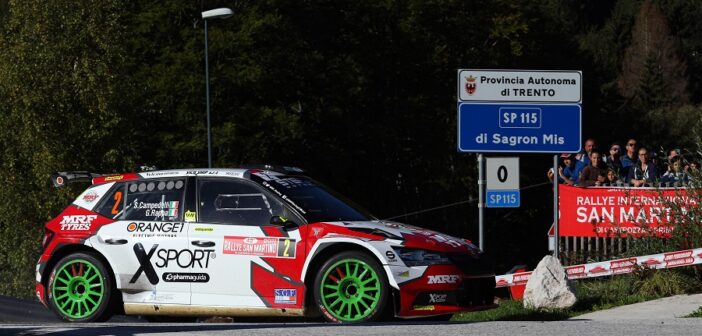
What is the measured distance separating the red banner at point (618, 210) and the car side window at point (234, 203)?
6461 millimetres

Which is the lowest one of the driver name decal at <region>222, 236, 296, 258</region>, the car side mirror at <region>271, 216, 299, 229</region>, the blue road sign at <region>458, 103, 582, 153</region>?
the driver name decal at <region>222, 236, 296, 258</region>

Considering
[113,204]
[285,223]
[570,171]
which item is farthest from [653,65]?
[285,223]

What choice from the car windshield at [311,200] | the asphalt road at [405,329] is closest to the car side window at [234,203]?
the car windshield at [311,200]

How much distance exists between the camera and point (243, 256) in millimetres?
13266

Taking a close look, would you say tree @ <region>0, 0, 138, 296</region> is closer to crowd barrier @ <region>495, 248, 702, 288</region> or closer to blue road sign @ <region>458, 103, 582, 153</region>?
blue road sign @ <region>458, 103, 582, 153</region>

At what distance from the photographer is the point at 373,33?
54281 millimetres

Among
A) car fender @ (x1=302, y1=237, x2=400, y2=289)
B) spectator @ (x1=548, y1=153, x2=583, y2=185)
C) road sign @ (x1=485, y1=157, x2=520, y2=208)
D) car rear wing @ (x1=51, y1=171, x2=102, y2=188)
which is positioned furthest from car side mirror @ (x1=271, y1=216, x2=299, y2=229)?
spectator @ (x1=548, y1=153, x2=583, y2=185)

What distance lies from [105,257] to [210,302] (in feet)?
3.99

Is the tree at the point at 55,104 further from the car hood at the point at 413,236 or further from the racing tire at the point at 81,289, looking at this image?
the car hood at the point at 413,236

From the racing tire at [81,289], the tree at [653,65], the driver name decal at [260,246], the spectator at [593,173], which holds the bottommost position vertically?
the racing tire at [81,289]

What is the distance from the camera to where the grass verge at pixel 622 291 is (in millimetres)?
16297

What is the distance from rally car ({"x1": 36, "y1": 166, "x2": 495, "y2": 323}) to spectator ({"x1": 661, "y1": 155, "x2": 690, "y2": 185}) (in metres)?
5.57

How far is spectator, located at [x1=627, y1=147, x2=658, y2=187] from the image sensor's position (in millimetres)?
19844

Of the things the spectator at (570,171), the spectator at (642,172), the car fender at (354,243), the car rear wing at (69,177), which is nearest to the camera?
the car fender at (354,243)
